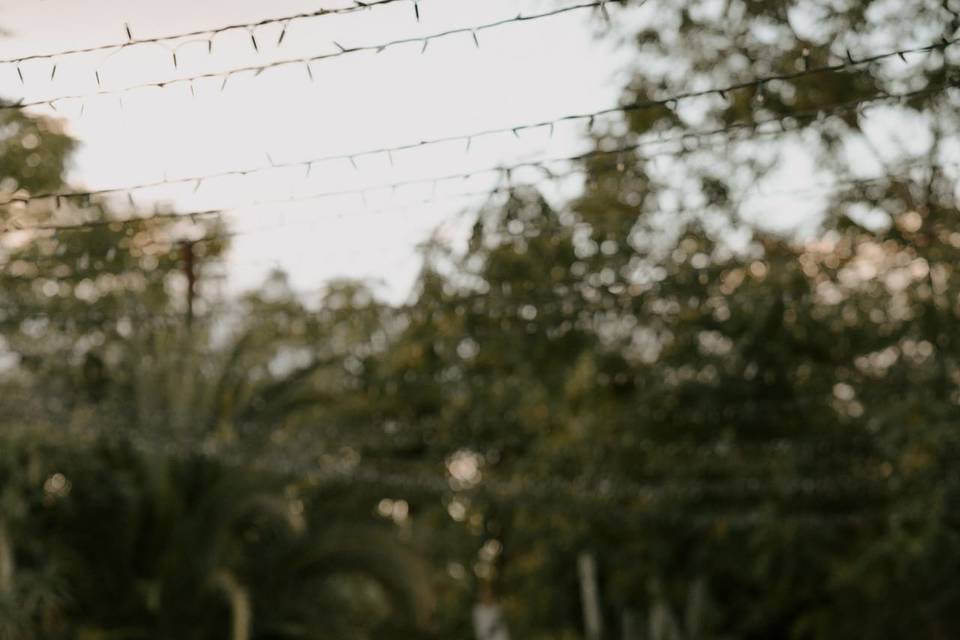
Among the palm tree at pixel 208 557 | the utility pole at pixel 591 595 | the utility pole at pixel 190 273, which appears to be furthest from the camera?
the utility pole at pixel 591 595

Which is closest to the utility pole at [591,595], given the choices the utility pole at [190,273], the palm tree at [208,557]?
the palm tree at [208,557]

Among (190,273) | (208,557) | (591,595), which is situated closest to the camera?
(190,273)

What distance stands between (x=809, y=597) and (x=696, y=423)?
1.48m

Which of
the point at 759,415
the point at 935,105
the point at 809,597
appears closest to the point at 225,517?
the point at 759,415

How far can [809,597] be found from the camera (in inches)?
339

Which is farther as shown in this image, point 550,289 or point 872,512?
point 872,512

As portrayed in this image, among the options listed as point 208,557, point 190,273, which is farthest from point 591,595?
point 190,273

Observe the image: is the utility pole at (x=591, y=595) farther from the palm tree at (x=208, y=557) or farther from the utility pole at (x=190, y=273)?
the utility pole at (x=190, y=273)

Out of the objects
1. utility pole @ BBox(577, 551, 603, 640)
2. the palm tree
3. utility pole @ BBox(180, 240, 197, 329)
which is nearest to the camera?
utility pole @ BBox(180, 240, 197, 329)

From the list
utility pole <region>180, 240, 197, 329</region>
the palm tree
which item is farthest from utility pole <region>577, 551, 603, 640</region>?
utility pole <region>180, 240, 197, 329</region>

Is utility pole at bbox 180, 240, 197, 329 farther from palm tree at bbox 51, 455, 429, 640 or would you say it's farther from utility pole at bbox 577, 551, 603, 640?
utility pole at bbox 577, 551, 603, 640

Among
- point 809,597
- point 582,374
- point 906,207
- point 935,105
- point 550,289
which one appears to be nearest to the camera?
point 935,105

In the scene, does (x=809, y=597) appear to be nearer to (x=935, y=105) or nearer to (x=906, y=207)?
(x=906, y=207)

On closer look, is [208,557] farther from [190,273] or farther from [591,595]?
[591,595]
